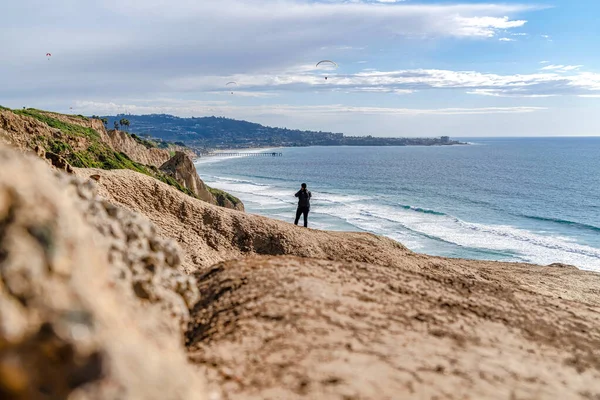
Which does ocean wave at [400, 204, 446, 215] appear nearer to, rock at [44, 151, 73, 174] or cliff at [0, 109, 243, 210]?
cliff at [0, 109, 243, 210]

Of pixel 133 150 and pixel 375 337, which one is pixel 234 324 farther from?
pixel 133 150

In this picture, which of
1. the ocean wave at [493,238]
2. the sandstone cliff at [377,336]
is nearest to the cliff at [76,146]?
the sandstone cliff at [377,336]

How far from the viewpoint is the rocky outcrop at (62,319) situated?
3.71 m

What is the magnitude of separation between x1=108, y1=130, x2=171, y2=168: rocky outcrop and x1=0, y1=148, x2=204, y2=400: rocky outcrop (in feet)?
158

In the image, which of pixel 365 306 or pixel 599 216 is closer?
pixel 365 306

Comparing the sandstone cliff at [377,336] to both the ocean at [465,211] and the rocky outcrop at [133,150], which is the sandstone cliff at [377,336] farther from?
the rocky outcrop at [133,150]

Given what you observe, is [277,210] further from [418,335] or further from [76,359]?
[76,359]

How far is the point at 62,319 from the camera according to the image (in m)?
3.83

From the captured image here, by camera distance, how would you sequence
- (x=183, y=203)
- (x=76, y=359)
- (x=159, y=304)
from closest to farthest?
(x=76, y=359) → (x=159, y=304) → (x=183, y=203)

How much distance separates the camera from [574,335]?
9.19m

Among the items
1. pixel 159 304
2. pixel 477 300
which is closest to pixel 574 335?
Result: pixel 477 300

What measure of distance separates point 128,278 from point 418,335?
409cm

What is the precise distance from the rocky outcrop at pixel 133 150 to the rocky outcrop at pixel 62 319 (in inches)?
1898

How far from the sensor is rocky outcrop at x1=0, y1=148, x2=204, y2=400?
3.71 meters
